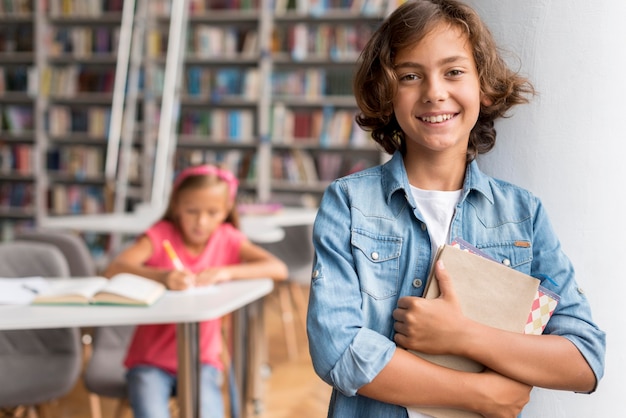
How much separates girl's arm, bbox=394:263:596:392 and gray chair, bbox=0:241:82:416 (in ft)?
4.81

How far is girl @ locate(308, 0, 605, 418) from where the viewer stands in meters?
0.91

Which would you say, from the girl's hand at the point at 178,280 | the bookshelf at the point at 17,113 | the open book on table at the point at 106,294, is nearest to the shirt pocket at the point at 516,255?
the open book on table at the point at 106,294

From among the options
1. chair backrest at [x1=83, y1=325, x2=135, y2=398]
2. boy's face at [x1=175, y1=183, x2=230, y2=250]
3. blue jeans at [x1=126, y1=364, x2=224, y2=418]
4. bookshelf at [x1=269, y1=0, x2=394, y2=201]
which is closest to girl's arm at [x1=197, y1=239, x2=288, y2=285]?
boy's face at [x1=175, y1=183, x2=230, y2=250]

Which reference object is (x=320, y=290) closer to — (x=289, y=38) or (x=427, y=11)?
(x=427, y=11)

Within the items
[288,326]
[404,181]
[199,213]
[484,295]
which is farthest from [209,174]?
[288,326]

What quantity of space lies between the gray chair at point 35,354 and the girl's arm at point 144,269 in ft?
0.56

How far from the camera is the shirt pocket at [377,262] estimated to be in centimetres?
96

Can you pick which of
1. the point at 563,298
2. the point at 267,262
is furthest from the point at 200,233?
the point at 563,298

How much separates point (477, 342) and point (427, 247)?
0.16 m

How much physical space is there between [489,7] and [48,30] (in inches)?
236

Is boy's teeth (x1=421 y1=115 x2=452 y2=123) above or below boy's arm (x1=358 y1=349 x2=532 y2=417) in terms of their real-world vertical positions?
above

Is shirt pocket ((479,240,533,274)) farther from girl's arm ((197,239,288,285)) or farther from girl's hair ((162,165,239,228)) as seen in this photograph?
girl's hair ((162,165,239,228))

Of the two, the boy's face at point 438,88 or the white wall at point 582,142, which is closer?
the boy's face at point 438,88

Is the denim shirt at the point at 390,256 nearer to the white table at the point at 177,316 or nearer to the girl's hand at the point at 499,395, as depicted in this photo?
the girl's hand at the point at 499,395
